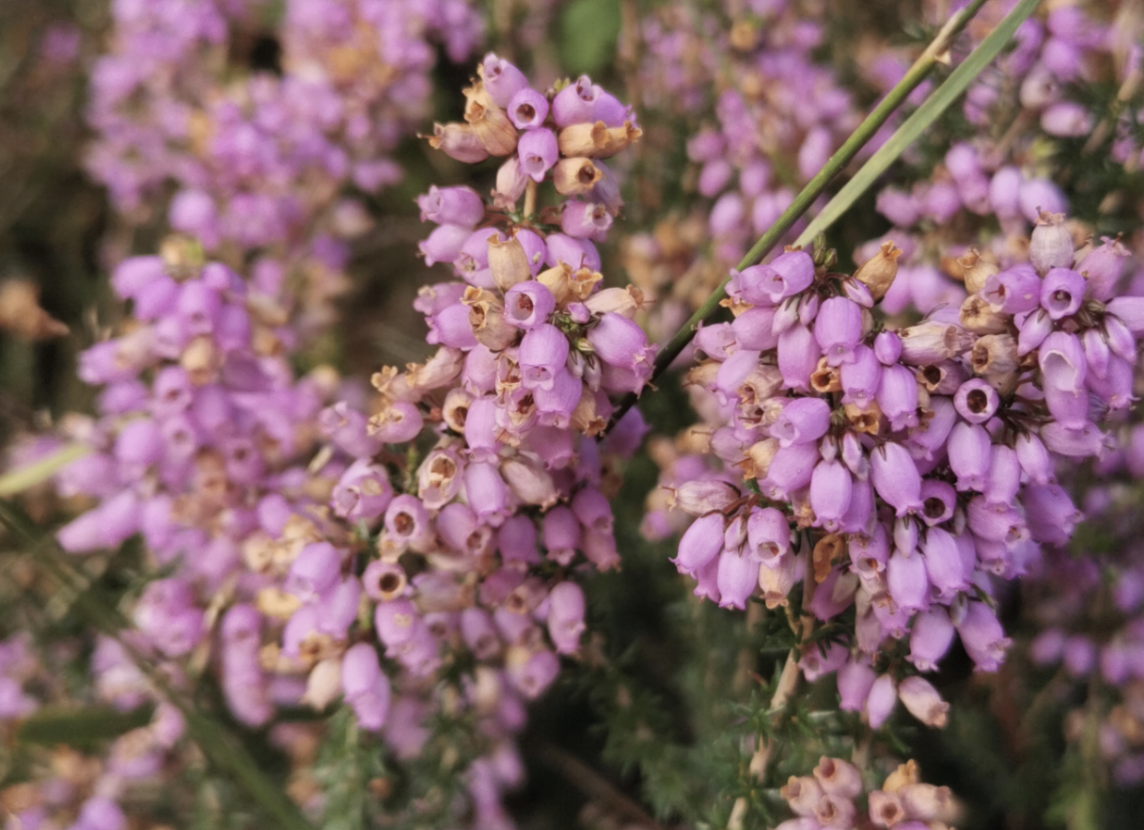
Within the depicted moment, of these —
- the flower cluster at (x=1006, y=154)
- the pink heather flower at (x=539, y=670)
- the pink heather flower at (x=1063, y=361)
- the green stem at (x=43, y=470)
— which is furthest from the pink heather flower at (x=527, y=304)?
the green stem at (x=43, y=470)

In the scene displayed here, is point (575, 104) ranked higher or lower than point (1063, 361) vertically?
lower

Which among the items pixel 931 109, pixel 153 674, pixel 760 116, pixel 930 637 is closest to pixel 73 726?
pixel 153 674

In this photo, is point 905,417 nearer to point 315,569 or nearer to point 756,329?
point 756,329

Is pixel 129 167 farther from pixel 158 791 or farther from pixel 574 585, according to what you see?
pixel 574 585

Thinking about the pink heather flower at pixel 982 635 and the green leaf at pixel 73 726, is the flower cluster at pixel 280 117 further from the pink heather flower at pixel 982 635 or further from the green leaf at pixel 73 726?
the pink heather flower at pixel 982 635

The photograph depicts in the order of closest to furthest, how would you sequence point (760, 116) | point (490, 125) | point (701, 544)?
point (701, 544) < point (490, 125) < point (760, 116)

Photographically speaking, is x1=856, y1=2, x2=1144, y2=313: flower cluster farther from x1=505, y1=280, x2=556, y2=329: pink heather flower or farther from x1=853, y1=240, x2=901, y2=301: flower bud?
x1=505, y1=280, x2=556, y2=329: pink heather flower

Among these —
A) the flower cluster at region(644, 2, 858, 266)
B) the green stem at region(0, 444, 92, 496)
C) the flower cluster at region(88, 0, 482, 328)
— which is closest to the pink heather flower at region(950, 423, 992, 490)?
the flower cluster at region(644, 2, 858, 266)

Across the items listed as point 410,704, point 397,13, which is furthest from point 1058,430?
point 397,13
